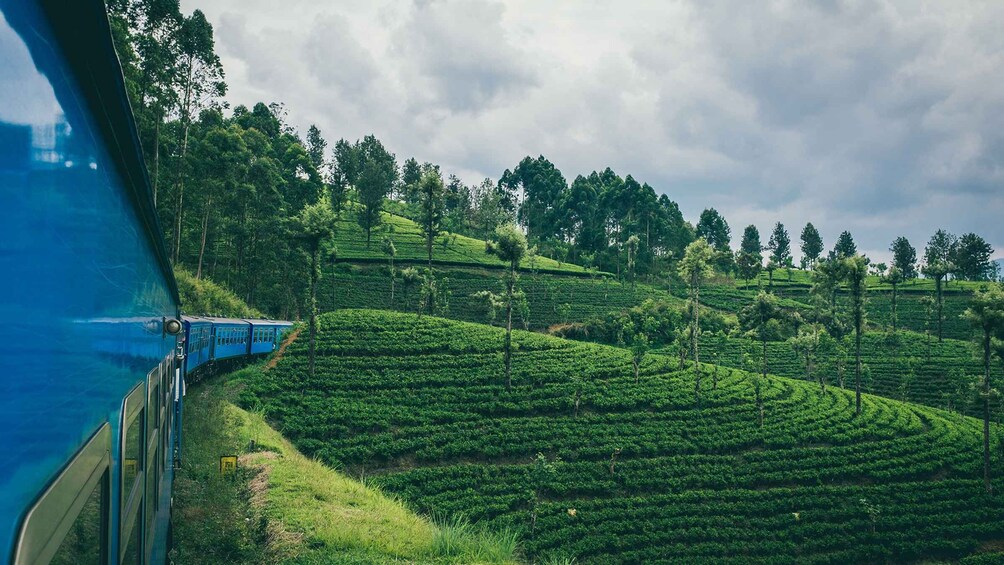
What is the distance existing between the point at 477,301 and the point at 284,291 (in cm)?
1911

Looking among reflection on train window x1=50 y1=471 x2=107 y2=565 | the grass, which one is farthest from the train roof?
the grass

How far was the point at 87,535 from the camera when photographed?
1.62 meters

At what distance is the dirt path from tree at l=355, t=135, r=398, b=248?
26.4m

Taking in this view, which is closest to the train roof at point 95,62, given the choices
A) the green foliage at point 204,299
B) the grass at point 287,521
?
the grass at point 287,521

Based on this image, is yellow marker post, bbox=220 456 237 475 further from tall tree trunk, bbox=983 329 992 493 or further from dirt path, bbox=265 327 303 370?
tall tree trunk, bbox=983 329 992 493

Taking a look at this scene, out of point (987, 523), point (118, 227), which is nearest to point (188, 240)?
point (118, 227)

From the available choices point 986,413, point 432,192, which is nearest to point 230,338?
point 432,192

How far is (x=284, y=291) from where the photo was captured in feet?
139

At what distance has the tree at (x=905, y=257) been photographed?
273 ft

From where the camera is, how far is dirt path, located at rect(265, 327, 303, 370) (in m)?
29.9

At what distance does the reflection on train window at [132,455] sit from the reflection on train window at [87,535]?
0.43 meters

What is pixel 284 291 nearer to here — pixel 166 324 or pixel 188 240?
pixel 188 240

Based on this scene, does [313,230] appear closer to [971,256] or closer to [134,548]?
[134,548]

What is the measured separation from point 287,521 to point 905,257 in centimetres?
9639
